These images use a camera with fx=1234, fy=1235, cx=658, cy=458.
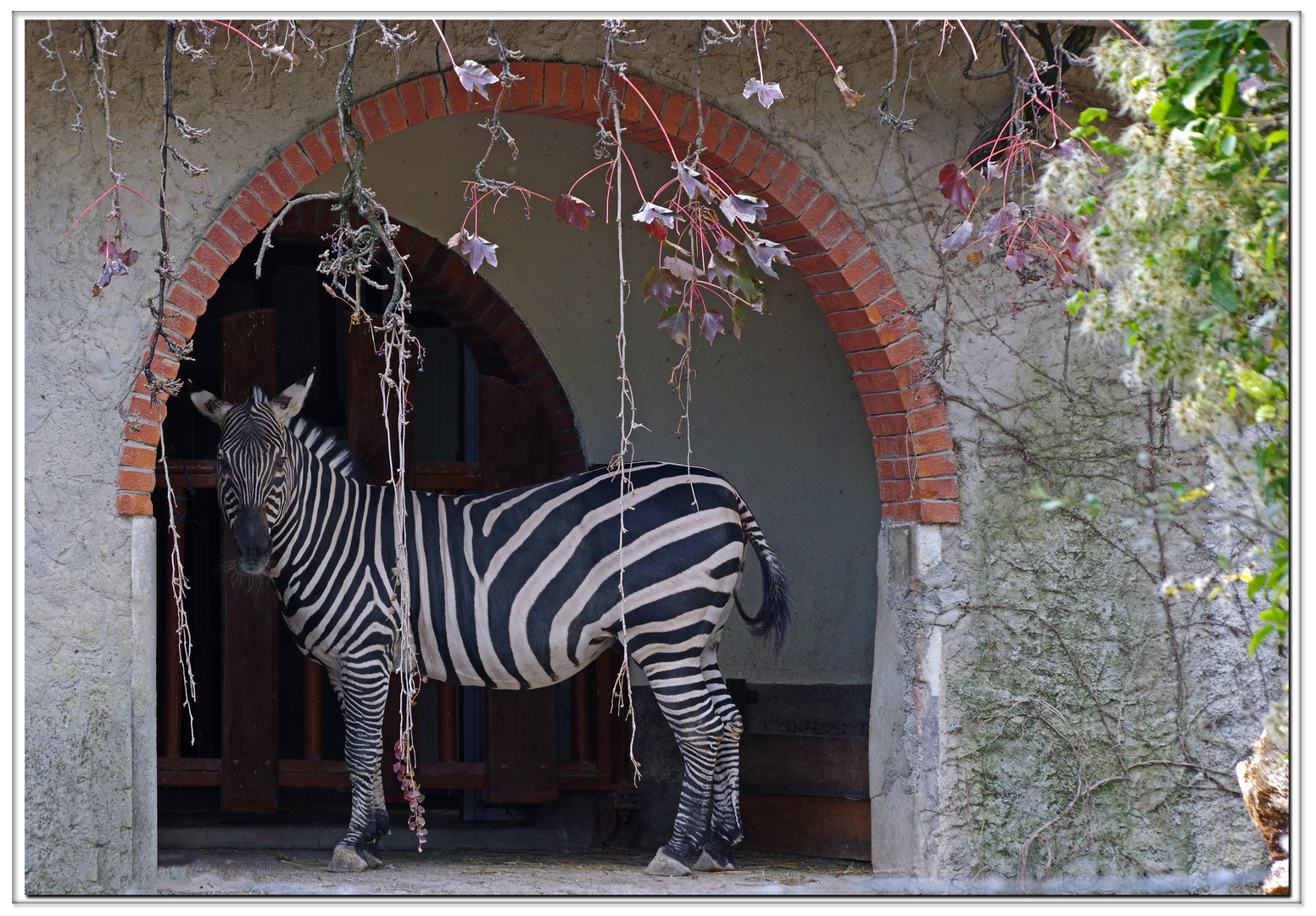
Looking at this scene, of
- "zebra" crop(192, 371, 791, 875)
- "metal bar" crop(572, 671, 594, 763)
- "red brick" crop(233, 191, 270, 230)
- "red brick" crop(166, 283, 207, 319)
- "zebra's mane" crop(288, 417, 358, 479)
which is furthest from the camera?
"metal bar" crop(572, 671, 594, 763)

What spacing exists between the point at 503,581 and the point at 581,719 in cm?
121

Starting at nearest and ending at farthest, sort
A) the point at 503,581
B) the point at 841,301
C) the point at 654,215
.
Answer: the point at 654,215 < the point at 841,301 < the point at 503,581

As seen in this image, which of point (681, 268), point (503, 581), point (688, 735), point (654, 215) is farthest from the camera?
point (503, 581)

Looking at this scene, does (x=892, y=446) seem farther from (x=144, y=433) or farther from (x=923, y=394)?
(x=144, y=433)

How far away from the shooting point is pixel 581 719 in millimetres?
6137

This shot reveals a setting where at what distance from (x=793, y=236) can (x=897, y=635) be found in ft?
5.22

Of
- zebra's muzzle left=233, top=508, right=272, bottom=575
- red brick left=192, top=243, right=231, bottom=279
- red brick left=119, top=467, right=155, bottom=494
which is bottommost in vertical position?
zebra's muzzle left=233, top=508, right=272, bottom=575

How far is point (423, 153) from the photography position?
6219 mm

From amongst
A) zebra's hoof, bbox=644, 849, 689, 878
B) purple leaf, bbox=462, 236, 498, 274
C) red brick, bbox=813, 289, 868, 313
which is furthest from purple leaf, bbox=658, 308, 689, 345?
zebra's hoof, bbox=644, 849, 689, 878

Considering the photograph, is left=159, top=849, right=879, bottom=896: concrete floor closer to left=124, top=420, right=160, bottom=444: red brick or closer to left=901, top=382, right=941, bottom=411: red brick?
left=124, top=420, right=160, bottom=444: red brick

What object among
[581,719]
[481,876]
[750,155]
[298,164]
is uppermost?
[750,155]

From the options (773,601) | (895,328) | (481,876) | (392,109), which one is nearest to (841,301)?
(895,328)

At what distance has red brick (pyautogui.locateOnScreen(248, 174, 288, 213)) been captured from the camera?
425cm

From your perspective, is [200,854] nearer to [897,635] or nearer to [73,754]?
[73,754]
